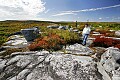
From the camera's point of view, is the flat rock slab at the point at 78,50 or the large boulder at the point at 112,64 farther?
the flat rock slab at the point at 78,50

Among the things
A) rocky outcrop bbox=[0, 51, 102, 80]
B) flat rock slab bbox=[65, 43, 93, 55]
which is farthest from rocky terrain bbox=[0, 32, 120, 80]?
flat rock slab bbox=[65, 43, 93, 55]

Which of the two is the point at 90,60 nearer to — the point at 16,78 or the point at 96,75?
the point at 96,75

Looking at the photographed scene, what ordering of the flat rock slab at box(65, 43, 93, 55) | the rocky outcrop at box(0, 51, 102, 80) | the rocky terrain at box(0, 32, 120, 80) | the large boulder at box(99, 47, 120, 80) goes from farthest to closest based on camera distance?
1. the flat rock slab at box(65, 43, 93, 55)
2. the rocky outcrop at box(0, 51, 102, 80)
3. the rocky terrain at box(0, 32, 120, 80)
4. the large boulder at box(99, 47, 120, 80)

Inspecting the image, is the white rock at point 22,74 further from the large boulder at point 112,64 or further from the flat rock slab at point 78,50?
the large boulder at point 112,64

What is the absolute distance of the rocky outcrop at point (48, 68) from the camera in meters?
8.65

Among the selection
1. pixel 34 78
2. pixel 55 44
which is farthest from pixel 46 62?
pixel 55 44

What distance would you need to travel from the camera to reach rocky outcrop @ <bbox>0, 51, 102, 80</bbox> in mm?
8648

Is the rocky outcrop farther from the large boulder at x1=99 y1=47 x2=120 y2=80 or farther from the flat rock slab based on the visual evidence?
the flat rock slab

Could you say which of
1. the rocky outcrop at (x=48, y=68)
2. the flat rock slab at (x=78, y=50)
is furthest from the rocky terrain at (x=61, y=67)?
the flat rock slab at (x=78, y=50)

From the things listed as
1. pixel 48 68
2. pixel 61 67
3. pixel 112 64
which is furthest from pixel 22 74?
pixel 112 64

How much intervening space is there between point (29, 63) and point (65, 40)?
5.95m

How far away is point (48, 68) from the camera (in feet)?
31.2

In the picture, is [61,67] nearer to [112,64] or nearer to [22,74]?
[22,74]

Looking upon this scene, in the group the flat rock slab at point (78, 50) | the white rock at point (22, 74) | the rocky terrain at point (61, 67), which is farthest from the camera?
the flat rock slab at point (78, 50)
